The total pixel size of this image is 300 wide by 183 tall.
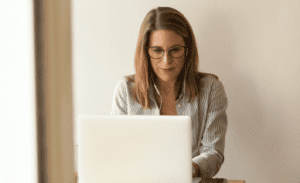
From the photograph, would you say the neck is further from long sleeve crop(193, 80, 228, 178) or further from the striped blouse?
long sleeve crop(193, 80, 228, 178)

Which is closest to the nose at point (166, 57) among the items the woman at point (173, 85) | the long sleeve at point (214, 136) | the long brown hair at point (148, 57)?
the woman at point (173, 85)

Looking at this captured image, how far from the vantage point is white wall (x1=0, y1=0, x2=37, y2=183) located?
815mm

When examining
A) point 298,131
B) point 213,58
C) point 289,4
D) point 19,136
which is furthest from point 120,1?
point 298,131

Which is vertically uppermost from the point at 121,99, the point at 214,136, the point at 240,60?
the point at 240,60

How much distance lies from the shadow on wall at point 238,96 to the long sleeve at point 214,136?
14 centimetres

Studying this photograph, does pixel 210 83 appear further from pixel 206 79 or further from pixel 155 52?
pixel 155 52

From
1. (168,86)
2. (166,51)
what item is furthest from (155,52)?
(168,86)

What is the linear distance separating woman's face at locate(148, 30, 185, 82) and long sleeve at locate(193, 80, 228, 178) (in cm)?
20

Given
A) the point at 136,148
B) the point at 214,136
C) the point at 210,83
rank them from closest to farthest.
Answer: the point at 136,148, the point at 214,136, the point at 210,83

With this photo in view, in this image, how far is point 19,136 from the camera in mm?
919

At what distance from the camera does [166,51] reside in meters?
1.33

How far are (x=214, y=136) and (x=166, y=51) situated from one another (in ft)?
1.37

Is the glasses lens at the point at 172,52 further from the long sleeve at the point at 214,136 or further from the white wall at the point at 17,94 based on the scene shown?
the white wall at the point at 17,94

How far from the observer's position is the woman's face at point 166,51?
4.39 feet
